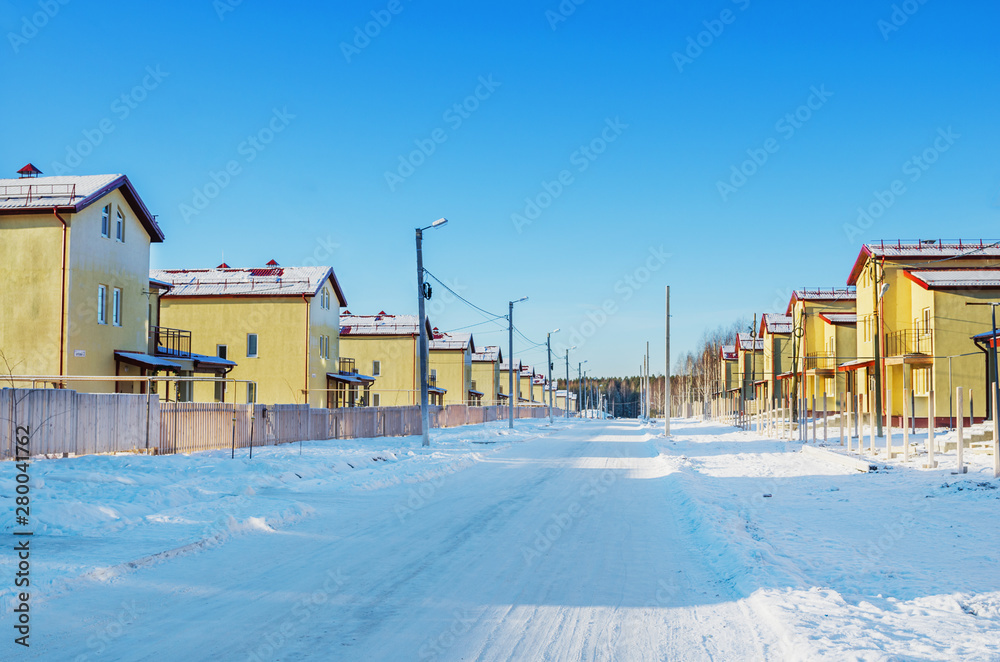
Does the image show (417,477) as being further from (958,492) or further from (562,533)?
(958,492)

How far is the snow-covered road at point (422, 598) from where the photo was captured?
5.40 m

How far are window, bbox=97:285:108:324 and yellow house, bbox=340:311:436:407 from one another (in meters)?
31.4

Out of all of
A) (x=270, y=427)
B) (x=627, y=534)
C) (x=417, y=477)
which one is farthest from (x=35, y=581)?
(x=270, y=427)

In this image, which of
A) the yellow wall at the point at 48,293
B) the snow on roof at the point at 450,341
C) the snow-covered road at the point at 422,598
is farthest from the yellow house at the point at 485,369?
the snow-covered road at the point at 422,598

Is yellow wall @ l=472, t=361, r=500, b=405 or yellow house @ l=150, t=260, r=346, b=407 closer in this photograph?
yellow house @ l=150, t=260, r=346, b=407

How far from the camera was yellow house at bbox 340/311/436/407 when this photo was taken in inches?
2302

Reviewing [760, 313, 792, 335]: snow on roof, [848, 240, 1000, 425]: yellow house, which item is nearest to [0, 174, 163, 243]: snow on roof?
[848, 240, 1000, 425]: yellow house

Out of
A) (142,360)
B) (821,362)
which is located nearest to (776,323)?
(821,362)

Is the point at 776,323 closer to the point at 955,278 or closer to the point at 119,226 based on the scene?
the point at 955,278

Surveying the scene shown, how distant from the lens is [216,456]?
64.1 ft

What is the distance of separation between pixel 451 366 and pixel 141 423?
5365 cm

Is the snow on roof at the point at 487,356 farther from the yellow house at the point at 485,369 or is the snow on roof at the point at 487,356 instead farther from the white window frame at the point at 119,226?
the white window frame at the point at 119,226

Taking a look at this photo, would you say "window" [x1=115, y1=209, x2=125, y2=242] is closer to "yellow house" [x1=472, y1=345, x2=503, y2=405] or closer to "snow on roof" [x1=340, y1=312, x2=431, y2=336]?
"snow on roof" [x1=340, y1=312, x2=431, y2=336]

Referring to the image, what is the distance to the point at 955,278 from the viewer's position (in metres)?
32.9
